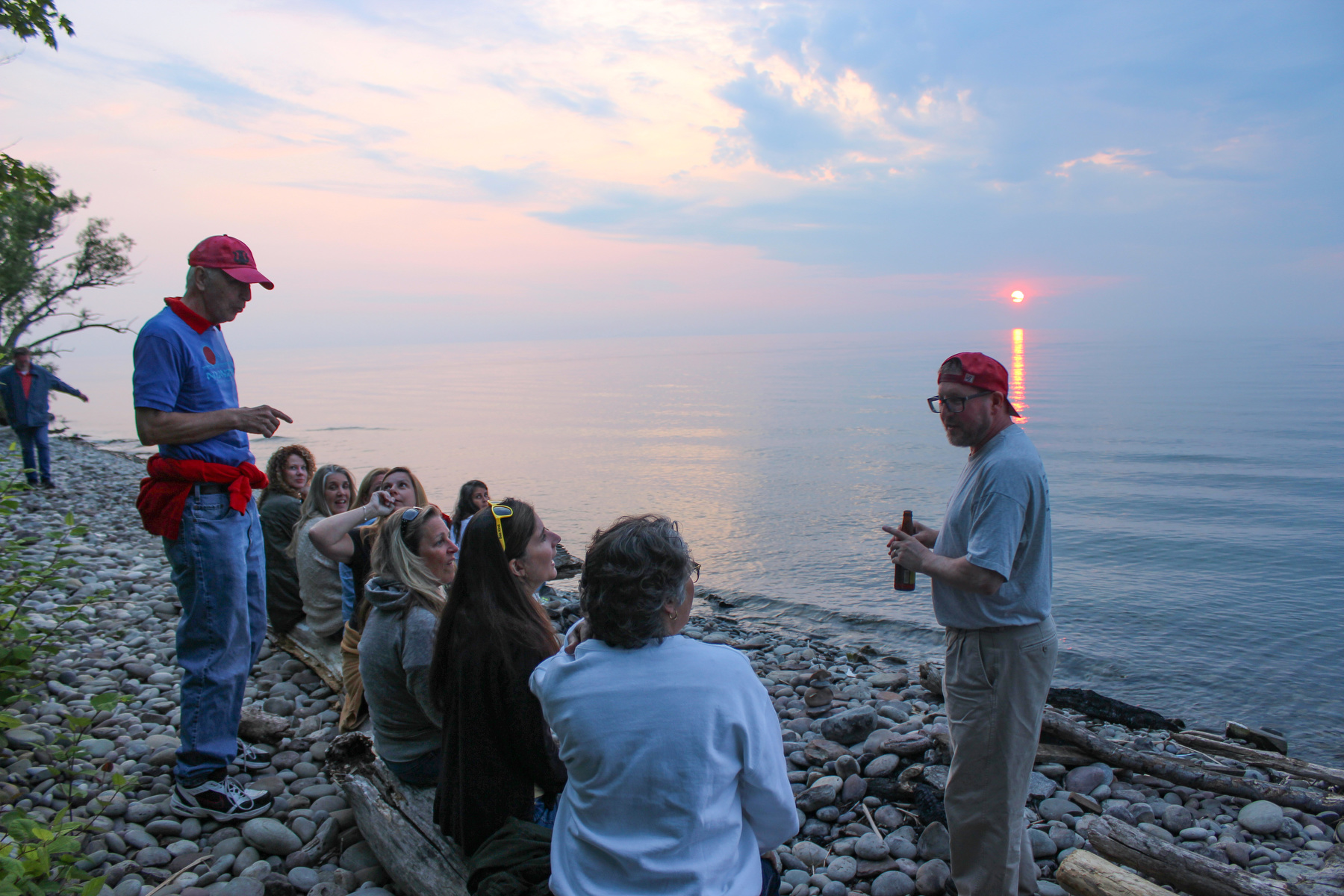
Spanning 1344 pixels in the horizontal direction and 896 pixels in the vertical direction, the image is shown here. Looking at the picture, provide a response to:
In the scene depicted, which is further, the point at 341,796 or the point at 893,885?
the point at 341,796

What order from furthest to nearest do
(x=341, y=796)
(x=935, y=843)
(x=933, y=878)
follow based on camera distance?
(x=341, y=796) < (x=935, y=843) < (x=933, y=878)

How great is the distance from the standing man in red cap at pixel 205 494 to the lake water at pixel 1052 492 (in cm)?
740

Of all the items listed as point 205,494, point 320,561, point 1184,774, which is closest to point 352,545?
point 320,561

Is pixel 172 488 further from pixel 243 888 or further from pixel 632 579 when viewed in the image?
pixel 632 579

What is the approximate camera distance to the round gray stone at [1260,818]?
15.0 feet

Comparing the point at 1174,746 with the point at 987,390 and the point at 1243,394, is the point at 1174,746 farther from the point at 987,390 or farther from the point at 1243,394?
the point at 1243,394

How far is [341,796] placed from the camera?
445 cm

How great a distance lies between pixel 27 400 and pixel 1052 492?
21846 millimetres

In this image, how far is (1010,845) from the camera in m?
3.40

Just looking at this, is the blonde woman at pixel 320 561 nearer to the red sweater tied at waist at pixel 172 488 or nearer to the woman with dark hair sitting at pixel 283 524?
the woman with dark hair sitting at pixel 283 524

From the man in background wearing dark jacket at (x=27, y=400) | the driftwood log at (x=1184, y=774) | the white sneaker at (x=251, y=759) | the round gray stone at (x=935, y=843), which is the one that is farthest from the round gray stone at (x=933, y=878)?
the man in background wearing dark jacket at (x=27, y=400)

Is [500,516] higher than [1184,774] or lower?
higher

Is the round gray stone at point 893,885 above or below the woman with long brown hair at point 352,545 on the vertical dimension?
below

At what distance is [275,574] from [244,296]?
137 inches
